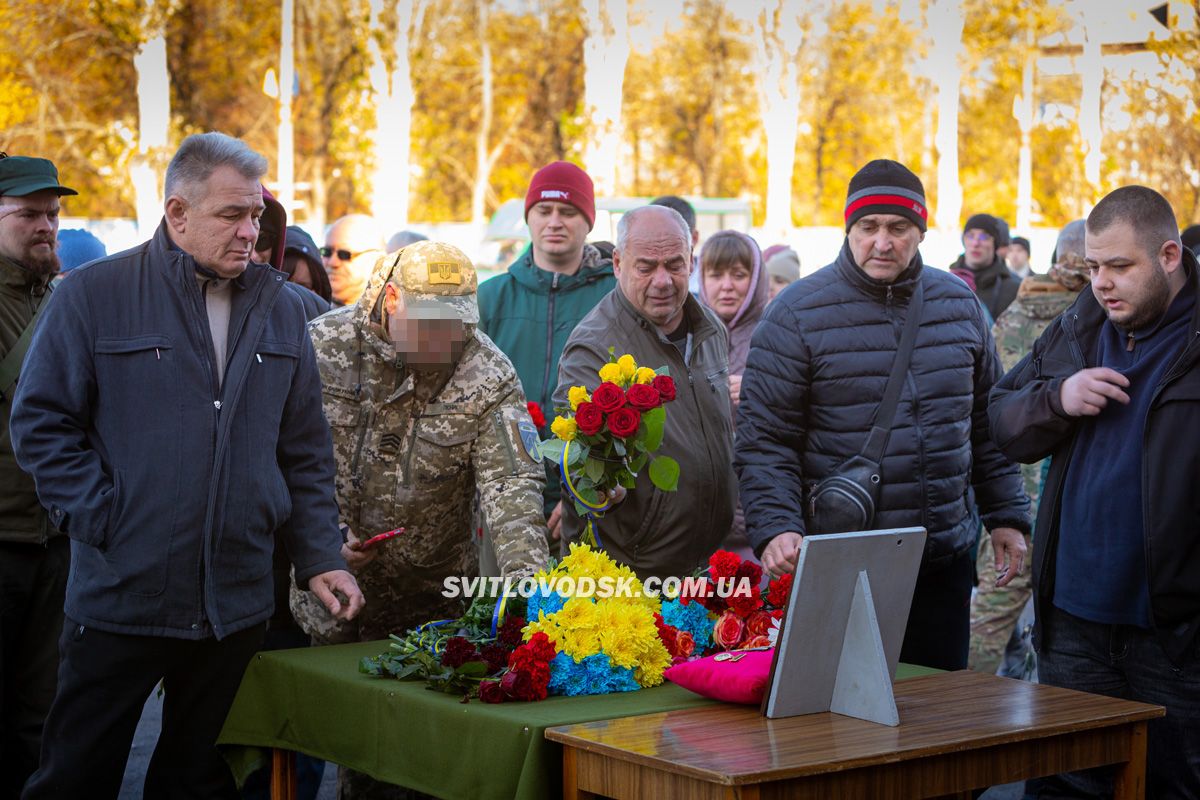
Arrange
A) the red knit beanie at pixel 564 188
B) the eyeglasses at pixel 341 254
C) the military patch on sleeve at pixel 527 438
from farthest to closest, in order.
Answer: the eyeglasses at pixel 341 254
the red knit beanie at pixel 564 188
the military patch on sleeve at pixel 527 438

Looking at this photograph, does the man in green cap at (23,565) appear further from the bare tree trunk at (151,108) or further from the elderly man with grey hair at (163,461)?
the bare tree trunk at (151,108)

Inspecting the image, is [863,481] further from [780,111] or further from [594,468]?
[780,111]

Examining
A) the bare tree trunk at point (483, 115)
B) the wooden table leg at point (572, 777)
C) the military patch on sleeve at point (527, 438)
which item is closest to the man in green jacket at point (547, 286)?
the military patch on sleeve at point (527, 438)

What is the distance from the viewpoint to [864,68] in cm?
2738

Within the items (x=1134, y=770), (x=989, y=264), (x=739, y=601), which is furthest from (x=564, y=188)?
(x=989, y=264)

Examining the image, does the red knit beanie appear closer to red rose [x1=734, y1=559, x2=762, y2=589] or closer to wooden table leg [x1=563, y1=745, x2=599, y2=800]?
red rose [x1=734, y1=559, x2=762, y2=589]

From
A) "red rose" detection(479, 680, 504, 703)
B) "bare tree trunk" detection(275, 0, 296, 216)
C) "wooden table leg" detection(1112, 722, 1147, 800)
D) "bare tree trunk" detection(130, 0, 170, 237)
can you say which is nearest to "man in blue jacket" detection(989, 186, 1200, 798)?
"wooden table leg" detection(1112, 722, 1147, 800)

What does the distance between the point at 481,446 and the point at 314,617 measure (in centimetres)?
71

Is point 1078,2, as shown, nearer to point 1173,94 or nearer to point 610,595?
point 1173,94

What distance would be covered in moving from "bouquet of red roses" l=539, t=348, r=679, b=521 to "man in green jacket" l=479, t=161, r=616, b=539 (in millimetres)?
1710

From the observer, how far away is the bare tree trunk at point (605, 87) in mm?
26891

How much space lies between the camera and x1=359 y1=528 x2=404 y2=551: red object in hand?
3.92m

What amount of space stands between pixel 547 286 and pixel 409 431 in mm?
1771

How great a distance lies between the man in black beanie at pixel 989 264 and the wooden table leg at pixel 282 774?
7.45 metres
